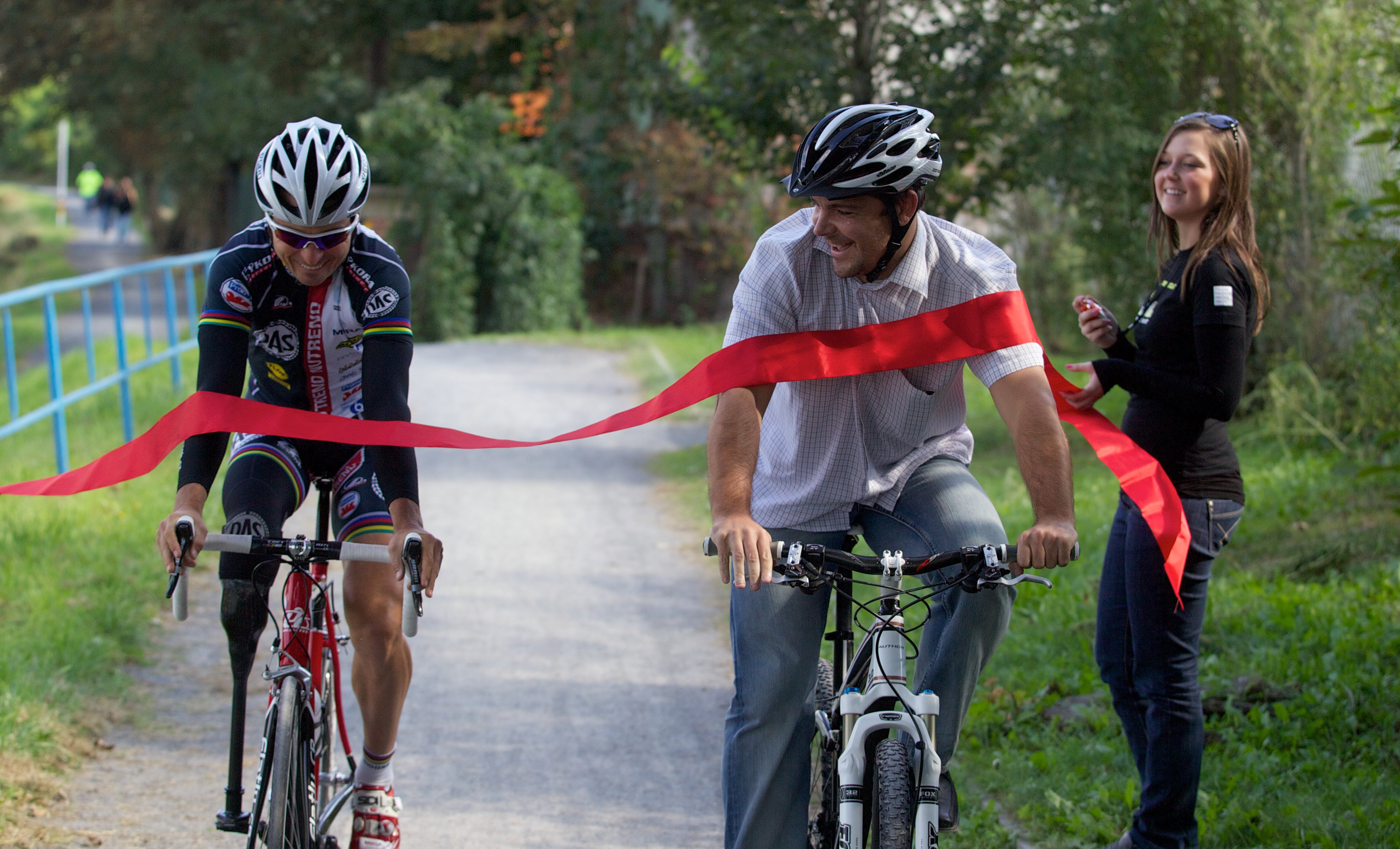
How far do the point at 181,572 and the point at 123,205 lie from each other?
4527 cm

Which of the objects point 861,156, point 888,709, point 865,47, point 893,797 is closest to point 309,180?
point 861,156

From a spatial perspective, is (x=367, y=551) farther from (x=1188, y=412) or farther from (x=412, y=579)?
(x=1188, y=412)

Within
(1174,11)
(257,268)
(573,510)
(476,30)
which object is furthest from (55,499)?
(476,30)

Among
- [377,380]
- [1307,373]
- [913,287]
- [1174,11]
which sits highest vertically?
[1174,11]

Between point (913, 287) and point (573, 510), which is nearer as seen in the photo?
point (913, 287)

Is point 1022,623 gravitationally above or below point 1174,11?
below

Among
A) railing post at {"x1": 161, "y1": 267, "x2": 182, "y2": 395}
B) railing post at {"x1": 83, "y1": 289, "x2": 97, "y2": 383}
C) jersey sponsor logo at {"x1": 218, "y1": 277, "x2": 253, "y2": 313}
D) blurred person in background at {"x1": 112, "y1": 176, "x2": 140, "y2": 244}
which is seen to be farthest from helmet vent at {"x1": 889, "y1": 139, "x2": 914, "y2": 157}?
blurred person in background at {"x1": 112, "y1": 176, "x2": 140, "y2": 244}

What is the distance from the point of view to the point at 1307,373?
9242 millimetres

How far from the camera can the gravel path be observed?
4.57m

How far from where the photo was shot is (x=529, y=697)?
19.1ft

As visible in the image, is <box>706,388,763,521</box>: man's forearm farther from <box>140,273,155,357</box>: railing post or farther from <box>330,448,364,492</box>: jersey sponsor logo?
<box>140,273,155,357</box>: railing post

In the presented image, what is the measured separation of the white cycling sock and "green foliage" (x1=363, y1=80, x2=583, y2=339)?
1538cm

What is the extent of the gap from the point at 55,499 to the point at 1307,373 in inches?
328

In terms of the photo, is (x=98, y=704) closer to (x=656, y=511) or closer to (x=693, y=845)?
(x=693, y=845)
